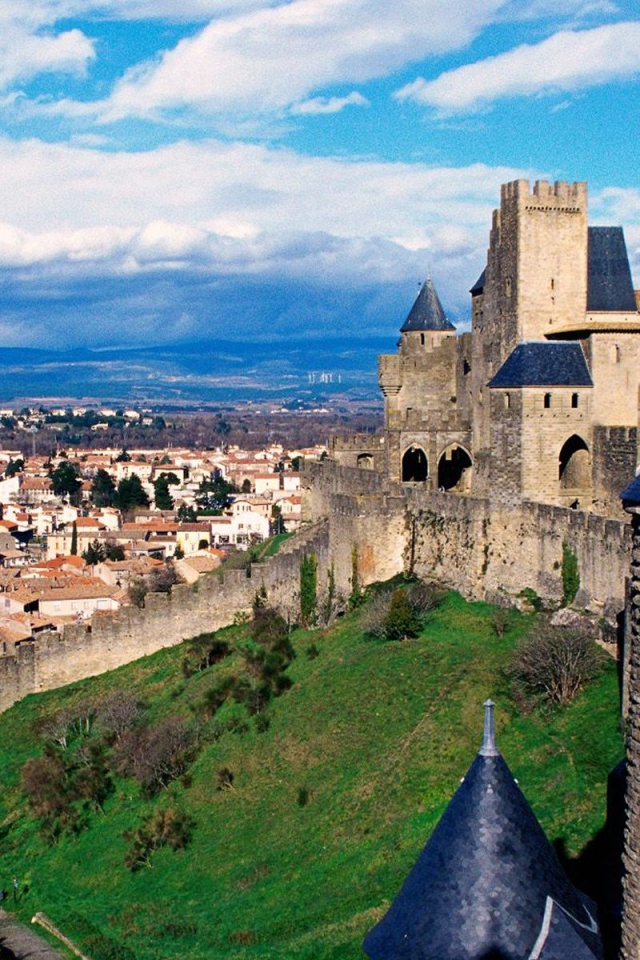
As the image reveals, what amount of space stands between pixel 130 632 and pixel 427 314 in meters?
11.7

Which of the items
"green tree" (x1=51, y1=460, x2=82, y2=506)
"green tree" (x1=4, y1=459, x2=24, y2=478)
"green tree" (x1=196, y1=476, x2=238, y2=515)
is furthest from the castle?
"green tree" (x1=4, y1=459, x2=24, y2=478)

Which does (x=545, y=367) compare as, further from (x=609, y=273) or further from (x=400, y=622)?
(x=400, y=622)

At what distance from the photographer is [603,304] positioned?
92.9 ft

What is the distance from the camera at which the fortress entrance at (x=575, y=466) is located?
2734 centimetres

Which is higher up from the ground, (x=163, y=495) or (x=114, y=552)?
(x=163, y=495)

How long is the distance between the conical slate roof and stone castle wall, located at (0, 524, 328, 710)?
26055mm

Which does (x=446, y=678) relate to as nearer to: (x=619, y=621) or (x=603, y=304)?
(x=619, y=621)

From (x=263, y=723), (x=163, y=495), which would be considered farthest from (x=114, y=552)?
(x=263, y=723)

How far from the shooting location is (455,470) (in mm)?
34125

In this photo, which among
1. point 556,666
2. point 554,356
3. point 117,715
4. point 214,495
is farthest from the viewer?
point 214,495

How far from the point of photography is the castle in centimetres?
2683

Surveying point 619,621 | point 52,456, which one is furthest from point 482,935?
point 52,456

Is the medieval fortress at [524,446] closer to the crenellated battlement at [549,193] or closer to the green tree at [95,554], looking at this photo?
→ the crenellated battlement at [549,193]

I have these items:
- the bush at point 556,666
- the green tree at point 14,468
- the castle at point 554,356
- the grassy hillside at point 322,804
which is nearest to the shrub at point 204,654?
the grassy hillside at point 322,804
